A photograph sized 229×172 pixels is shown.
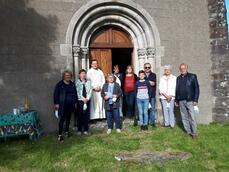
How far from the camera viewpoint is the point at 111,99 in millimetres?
7887

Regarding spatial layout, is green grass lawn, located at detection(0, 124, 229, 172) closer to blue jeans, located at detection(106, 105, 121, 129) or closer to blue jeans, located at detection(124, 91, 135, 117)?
blue jeans, located at detection(106, 105, 121, 129)

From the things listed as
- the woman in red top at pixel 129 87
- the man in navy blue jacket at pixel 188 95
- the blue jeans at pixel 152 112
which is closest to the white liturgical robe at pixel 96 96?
the woman in red top at pixel 129 87

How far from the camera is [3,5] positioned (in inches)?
300

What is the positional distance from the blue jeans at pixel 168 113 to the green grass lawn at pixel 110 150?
40 centimetres

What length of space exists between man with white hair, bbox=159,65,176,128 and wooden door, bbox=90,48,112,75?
164cm

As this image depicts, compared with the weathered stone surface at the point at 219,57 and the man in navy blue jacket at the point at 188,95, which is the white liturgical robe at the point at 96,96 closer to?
the man in navy blue jacket at the point at 188,95

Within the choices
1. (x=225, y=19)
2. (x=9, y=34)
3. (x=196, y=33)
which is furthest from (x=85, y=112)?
(x=225, y=19)

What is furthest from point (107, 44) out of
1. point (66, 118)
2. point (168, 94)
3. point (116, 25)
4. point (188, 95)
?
point (188, 95)

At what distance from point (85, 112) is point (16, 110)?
5.22 ft

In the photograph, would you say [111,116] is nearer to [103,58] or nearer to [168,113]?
[168,113]

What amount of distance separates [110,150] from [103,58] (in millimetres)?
3589

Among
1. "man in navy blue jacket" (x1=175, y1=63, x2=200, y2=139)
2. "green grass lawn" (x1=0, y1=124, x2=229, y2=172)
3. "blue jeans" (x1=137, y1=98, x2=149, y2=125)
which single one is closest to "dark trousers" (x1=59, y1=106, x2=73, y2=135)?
"green grass lawn" (x1=0, y1=124, x2=229, y2=172)

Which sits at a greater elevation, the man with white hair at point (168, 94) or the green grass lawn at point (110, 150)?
the man with white hair at point (168, 94)

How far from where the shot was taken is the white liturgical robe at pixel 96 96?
838 cm
